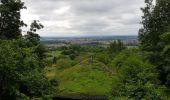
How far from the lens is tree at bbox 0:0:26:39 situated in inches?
1553

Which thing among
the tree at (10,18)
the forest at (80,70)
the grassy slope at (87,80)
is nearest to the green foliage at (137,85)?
the forest at (80,70)

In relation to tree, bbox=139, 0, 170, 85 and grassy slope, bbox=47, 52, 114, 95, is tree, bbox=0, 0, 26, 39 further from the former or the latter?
tree, bbox=139, 0, 170, 85

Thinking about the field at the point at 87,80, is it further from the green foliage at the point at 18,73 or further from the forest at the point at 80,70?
the green foliage at the point at 18,73

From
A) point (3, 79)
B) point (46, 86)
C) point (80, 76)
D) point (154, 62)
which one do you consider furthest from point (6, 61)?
point (154, 62)

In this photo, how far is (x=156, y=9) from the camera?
2405 inches

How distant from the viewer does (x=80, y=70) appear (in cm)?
5838

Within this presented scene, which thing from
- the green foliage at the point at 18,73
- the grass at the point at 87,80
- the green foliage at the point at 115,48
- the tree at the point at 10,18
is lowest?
the grass at the point at 87,80

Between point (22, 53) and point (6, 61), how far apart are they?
8.81 feet

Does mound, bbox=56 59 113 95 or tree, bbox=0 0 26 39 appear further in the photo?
mound, bbox=56 59 113 95

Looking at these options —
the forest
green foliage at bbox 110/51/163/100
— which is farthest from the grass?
green foliage at bbox 110/51/163/100

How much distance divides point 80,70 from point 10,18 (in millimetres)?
20788

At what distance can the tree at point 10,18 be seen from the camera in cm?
3944

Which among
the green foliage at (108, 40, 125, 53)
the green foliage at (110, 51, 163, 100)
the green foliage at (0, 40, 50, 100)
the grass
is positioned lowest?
the grass

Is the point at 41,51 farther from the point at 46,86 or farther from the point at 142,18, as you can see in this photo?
the point at 142,18
